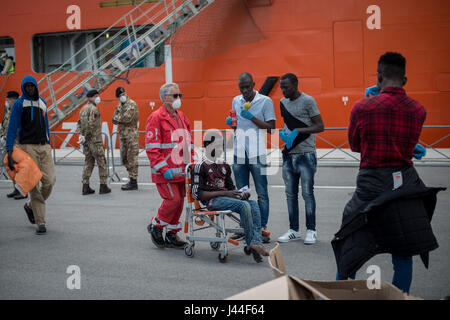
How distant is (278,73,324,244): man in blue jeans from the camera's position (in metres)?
6.17

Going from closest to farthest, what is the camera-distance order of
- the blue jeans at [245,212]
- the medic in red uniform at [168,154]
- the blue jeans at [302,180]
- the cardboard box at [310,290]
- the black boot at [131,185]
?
the cardboard box at [310,290] → the blue jeans at [245,212] → the medic in red uniform at [168,154] → the blue jeans at [302,180] → the black boot at [131,185]

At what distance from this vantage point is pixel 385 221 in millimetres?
3535

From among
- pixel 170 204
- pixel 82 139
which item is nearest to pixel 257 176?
pixel 170 204

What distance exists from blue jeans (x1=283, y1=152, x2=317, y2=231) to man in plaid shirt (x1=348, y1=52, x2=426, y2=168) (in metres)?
2.50

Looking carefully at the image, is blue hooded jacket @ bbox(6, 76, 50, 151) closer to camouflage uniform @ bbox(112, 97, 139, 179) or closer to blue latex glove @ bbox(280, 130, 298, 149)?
blue latex glove @ bbox(280, 130, 298, 149)

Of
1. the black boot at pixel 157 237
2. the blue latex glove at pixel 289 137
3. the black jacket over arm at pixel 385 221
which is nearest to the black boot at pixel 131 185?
the black boot at pixel 157 237

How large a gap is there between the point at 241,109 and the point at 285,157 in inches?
31.7

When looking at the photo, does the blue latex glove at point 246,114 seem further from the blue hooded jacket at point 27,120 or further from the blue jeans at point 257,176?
the blue hooded jacket at point 27,120

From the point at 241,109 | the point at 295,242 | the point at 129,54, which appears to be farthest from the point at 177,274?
the point at 129,54

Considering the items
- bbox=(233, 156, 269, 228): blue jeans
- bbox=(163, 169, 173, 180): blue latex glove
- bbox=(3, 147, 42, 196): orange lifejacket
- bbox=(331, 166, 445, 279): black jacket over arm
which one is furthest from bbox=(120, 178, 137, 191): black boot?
bbox=(331, 166, 445, 279): black jacket over arm

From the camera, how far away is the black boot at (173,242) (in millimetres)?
6352

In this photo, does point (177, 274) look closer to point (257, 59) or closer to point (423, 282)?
point (423, 282)

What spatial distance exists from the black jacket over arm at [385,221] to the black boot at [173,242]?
287 cm

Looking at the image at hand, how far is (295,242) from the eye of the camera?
21.2 ft
